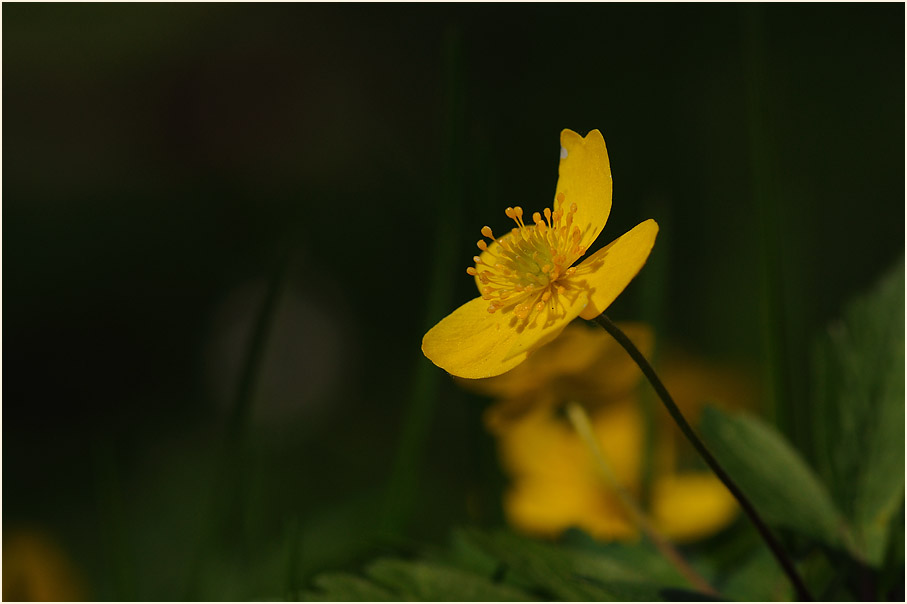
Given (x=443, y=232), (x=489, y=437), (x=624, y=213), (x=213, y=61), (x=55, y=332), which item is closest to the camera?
(x=443, y=232)

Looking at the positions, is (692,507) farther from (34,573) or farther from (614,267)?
(34,573)

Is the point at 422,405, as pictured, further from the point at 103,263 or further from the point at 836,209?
the point at 103,263

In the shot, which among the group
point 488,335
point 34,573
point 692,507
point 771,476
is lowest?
point 34,573

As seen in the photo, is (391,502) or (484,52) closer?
(391,502)

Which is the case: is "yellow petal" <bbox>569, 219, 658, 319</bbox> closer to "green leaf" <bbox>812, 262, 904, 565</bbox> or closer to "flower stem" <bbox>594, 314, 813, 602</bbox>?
"flower stem" <bbox>594, 314, 813, 602</bbox>

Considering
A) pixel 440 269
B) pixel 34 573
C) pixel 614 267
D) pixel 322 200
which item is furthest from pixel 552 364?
pixel 322 200

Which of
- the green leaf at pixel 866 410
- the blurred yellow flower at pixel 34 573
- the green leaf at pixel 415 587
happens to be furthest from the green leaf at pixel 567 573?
the blurred yellow flower at pixel 34 573

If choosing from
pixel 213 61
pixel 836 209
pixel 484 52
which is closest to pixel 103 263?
pixel 213 61
